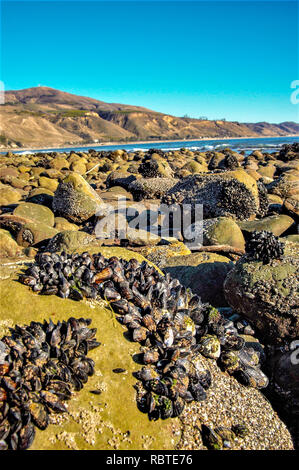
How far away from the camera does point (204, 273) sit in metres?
4.29

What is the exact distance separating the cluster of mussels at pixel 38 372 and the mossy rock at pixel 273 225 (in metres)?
4.55

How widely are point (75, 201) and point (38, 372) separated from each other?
6302mm

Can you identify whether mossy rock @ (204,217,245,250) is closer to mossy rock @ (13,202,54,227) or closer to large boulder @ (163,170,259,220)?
large boulder @ (163,170,259,220)

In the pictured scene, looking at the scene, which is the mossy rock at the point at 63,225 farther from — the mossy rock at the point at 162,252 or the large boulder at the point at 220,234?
the large boulder at the point at 220,234

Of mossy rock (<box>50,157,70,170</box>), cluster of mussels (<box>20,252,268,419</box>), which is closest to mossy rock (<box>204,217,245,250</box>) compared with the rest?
cluster of mussels (<box>20,252,268,419</box>)

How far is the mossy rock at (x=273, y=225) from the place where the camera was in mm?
5961

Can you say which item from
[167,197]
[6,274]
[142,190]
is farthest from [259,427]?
[142,190]

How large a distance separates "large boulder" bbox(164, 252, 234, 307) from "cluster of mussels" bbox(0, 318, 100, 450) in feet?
7.07

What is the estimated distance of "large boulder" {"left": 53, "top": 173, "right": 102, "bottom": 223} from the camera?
787 cm

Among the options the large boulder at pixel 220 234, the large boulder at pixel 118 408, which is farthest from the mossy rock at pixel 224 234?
the large boulder at pixel 118 408

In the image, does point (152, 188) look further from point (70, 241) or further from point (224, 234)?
point (70, 241)

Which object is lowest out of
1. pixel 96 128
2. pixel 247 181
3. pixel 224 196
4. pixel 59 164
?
pixel 224 196

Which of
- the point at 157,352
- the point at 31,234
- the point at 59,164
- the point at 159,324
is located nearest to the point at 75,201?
the point at 31,234

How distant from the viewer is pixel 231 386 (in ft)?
8.14
